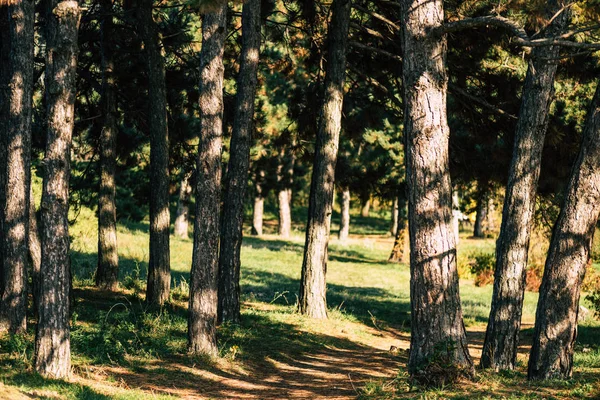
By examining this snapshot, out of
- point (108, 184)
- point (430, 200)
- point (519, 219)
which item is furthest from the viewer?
point (108, 184)

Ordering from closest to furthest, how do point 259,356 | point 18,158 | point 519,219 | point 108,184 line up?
point 519,219 < point 18,158 < point 259,356 < point 108,184

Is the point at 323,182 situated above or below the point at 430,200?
above

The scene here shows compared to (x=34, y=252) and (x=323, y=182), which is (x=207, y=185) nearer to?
(x=34, y=252)

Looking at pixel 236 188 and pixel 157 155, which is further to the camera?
pixel 157 155

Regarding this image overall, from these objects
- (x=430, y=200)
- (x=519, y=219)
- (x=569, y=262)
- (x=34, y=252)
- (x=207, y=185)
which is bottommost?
(x=34, y=252)

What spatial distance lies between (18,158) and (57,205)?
2.16 metres

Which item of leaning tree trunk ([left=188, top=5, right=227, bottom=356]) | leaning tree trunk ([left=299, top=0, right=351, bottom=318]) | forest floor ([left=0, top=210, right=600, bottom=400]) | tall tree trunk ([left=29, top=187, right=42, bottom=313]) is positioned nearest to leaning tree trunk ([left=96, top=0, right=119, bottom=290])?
forest floor ([left=0, top=210, right=600, bottom=400])

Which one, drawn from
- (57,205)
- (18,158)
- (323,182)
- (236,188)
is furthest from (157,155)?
(57,205)

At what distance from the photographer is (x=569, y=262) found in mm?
7734

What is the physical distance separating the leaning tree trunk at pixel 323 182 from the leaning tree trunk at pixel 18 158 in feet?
18.2

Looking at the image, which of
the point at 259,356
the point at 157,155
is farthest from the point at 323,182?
the point at 259,356

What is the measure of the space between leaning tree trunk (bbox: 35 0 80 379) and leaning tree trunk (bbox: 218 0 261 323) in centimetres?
400

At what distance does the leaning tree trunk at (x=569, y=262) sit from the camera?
25.2 feet

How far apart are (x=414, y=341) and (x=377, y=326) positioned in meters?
7.68
